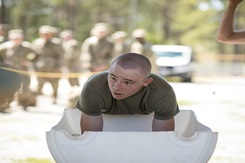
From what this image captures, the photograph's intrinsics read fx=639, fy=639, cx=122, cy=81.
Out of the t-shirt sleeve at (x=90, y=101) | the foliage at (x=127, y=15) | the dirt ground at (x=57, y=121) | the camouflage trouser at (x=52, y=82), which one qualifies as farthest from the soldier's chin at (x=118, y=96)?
the foliage at (x=127, y=15)

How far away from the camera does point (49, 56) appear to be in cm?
1277

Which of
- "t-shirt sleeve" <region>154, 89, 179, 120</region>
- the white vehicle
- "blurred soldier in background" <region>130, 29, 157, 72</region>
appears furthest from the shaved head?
the white vehicle

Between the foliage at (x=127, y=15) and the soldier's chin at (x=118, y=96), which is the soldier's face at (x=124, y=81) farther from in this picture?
the foliage at (x=127, y=15)

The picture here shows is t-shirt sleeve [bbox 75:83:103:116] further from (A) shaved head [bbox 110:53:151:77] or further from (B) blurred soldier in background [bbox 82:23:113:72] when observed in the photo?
(B) blurred soldier in background [bbox 82:23:113:72]

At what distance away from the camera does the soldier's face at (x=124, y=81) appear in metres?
2.80

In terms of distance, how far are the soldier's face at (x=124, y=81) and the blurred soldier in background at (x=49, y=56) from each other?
377 inches

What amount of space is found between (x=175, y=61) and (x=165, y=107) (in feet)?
64.4

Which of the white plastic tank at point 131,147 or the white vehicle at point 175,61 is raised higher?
the white plastic tank at point 131,147

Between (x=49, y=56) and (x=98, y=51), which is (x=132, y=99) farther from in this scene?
(x=49, y=56)

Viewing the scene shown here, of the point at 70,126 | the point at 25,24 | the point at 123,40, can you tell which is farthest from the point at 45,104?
the point at 25,24

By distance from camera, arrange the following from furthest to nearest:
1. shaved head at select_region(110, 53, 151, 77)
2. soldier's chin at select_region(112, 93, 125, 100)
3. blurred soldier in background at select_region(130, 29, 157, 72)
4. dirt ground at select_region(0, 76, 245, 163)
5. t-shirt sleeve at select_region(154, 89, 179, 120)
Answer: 1. blurred soldier in background at select_region(130, 29, 157, 72)
2. dirt ground at select_region(0, 76, 245, 163)
3. t-shirt sleeve at select_region(154, 89, 179, 120)
4. soldier's chin at select_region(112, 93, 125, 100)
5. shaved head at select_region(110, 53, 151, 77)

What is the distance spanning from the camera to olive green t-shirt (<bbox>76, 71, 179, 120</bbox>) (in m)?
3.03

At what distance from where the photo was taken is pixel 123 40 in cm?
1377

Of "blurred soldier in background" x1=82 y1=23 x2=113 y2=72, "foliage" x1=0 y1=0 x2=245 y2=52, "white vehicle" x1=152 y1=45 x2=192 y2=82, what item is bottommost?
"foliage" x1=0 y1=0 x2=245 y2=52
